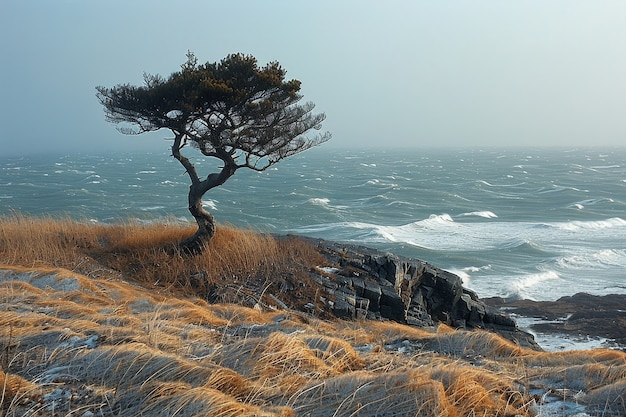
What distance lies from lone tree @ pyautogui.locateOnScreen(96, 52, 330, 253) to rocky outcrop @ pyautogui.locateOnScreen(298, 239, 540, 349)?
313 centimetres

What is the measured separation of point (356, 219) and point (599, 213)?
886 inches

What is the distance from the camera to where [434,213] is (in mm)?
45344

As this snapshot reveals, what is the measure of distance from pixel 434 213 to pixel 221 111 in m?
Result: 37.0

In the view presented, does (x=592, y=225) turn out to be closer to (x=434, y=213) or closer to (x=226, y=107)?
(x=434, y=213)

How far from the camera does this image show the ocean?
26062 millimetres

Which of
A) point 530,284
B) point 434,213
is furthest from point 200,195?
point 434,213

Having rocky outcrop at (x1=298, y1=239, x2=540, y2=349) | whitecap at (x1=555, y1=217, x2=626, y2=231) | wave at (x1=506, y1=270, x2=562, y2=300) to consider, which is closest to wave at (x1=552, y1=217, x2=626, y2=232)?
whitecap at (x1=555, y1=217, x2=626, y2=231)

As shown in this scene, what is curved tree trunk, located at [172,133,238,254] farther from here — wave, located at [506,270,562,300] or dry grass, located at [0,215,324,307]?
wave, located at [506,270,562,300]

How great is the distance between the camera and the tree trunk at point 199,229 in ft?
37.1

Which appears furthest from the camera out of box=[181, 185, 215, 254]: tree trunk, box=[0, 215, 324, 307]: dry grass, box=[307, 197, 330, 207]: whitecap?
box=[307, 197, 330, 207]: whitecap

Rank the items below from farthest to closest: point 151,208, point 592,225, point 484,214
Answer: point 151,208 < point 484,214 < point 592,225

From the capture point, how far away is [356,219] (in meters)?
41.6

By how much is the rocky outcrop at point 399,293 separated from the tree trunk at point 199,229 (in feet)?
9.18

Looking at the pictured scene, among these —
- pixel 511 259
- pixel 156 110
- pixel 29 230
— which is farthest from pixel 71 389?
pixel 511 259
